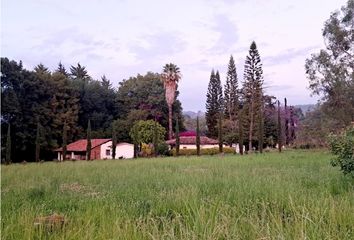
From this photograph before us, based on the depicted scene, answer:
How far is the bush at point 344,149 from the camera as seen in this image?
29.0 ft

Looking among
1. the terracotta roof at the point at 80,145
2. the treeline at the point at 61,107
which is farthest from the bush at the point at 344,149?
the terracotta roof at the point at 80,145

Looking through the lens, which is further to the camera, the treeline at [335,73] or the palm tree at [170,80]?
the palm tree at [170,80]

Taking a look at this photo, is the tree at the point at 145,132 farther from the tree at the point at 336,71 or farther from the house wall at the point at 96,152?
the tree at the point at 336,71

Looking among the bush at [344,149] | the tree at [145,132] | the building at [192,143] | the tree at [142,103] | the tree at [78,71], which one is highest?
the tree at [78,71]

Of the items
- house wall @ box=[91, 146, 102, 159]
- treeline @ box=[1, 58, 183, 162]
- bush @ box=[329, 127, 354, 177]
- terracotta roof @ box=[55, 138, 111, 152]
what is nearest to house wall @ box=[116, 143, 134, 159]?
terracotta roof @ box=[55, 138, 111, 152]

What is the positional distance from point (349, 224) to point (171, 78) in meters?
49.0

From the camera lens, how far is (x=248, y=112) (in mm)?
52406

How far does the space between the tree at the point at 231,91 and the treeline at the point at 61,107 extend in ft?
25.2

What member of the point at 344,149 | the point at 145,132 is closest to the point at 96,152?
the point at 145,132

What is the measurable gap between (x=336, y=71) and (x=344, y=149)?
2152 centimetres

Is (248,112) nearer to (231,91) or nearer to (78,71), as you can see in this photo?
(231,91)

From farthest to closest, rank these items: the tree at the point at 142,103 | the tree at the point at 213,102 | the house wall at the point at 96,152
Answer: the tree at the point at 213,102 → the tree at the point at 142,103 → the house wall at the point at 96,152

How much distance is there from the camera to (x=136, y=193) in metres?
7.07

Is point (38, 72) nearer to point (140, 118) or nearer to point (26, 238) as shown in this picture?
point (140, 118)
